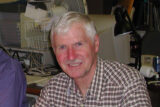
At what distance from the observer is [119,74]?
3.82 ft

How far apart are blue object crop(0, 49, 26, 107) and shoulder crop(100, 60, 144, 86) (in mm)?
416

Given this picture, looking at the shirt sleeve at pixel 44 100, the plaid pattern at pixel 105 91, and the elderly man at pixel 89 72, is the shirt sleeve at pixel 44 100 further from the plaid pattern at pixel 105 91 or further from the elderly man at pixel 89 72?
the elderly man at pixel 89 72

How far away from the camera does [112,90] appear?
114cm

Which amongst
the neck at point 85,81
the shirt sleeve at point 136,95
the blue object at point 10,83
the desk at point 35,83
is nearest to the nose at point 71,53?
the neck at point 85,81

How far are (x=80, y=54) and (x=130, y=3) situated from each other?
125 centimetres

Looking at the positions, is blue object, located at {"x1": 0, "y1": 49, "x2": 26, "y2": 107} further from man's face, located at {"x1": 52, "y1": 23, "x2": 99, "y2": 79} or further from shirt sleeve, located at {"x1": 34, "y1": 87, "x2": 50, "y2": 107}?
man's face, located at {"x1": 52, "y1": 23, "x2": 99, "y2": 79}

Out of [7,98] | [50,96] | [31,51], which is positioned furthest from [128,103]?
[31,51]

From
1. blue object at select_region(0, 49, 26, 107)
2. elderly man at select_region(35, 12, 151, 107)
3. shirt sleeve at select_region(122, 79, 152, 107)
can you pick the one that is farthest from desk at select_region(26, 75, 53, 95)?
shirt sleeve at select_region(122, 79, 152, 107)

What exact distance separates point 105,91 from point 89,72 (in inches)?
4.1

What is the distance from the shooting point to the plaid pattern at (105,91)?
110 centimetres

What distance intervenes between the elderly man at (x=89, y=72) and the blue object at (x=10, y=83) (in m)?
0.26

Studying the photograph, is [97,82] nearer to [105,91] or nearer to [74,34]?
[105,91]

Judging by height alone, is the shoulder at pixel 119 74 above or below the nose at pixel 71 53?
below

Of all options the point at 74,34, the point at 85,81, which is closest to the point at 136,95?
the point at 85,81
